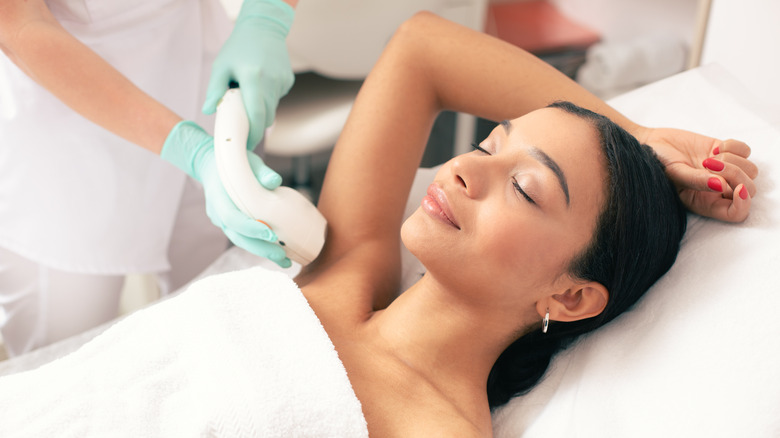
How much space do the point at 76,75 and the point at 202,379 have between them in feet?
1.88

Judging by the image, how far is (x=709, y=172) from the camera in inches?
41.8

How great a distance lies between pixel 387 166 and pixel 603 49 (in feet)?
4.62

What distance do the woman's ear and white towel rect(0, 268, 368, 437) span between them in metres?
0.32

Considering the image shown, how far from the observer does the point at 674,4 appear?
2.36 metres

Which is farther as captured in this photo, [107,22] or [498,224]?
[107,22]

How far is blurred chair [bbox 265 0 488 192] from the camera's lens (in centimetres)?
185

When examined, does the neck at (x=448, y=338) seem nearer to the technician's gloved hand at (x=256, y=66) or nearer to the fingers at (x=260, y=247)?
the fingers at (x=260, y=247)

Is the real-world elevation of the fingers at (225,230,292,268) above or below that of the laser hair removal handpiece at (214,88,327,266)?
below

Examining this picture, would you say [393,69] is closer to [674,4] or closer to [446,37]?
[446,37]

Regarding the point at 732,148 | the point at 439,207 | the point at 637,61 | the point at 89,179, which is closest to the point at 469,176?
the point at 439,207

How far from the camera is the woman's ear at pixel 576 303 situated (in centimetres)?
102

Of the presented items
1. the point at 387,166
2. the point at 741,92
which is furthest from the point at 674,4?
the point at 387,166

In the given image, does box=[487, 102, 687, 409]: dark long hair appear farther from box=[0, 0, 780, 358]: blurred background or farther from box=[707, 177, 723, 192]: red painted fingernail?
box=[0, 0, 780, 358]: blurred background

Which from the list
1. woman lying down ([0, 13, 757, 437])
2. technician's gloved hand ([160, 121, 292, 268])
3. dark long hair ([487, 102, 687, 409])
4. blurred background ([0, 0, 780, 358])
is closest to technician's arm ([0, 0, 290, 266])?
technician's gloved hand ([160, 121, 292, 268])
